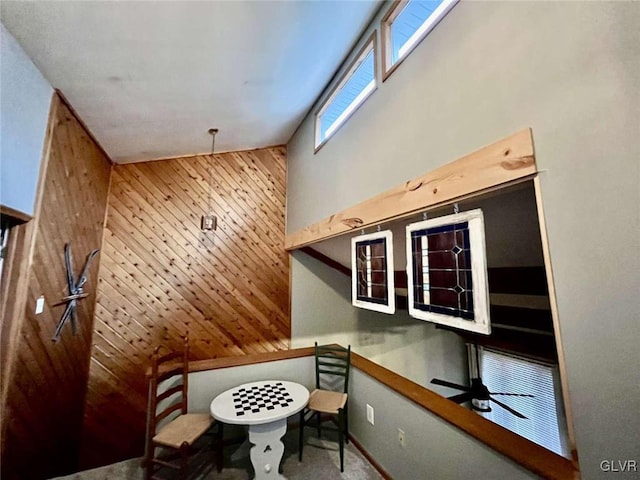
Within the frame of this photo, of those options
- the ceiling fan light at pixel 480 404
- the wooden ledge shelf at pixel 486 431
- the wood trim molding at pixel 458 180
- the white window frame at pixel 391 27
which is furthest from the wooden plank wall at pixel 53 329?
the ceiling fan light at pixel 480 404

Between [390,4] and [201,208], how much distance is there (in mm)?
2909

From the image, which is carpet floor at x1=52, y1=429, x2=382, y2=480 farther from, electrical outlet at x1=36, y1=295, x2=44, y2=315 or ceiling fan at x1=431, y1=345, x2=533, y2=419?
electrical outlet at x1=36, y1=295, x2=44, y2=315

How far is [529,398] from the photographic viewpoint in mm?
3139

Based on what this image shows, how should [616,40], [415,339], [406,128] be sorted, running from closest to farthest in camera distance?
[616,40] < [406,128] < [415,339]

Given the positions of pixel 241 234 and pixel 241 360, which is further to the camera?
pixel 241 234

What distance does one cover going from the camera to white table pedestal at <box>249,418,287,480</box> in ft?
7.23

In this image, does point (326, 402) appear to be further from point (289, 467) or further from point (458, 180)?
point (458, 180)

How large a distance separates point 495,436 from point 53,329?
3277 millimetres

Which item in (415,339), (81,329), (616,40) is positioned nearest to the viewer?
(616,40)

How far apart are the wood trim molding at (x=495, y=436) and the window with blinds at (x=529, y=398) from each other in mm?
1908

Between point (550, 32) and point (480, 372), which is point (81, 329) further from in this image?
point (480, 372)

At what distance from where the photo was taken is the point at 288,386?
2.78m

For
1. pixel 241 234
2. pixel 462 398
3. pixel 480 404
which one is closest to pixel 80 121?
pixel 241 234

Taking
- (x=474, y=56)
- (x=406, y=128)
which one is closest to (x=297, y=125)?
(x=406, y=128)
